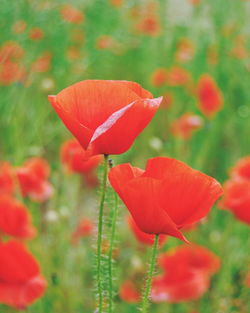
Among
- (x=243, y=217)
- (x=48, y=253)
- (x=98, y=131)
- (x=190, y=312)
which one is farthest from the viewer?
(x=48, y=253)

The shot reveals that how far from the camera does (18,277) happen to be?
1.04m

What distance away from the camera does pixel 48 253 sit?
153cm

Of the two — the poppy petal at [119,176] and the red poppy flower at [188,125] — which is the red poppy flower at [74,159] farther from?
the poppy petal at [119,176]

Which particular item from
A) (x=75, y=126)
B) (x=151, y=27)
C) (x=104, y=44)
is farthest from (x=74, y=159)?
(x=151, y=27)

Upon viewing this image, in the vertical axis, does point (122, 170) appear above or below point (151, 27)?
below

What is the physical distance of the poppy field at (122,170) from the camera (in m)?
0.58

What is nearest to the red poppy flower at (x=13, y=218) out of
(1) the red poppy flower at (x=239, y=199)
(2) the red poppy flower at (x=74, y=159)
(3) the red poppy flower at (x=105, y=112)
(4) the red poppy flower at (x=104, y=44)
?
(2) the red poppy flower at (x=74, y=159)

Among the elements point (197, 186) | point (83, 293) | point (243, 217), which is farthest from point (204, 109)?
point (197, 186)

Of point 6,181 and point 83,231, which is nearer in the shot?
point 6,181

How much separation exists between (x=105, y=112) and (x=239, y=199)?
21.7 inches

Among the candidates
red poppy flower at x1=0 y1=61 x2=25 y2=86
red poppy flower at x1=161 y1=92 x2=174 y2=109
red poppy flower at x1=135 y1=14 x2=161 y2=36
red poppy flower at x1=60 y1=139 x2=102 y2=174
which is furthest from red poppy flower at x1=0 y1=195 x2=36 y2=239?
red poppy flower at x1=135 y1=14 x2=161 y2=36

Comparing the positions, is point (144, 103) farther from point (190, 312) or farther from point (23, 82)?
point (23, 82)

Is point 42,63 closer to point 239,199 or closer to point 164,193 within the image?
point 239,199

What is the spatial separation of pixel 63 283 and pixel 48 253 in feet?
0.46
